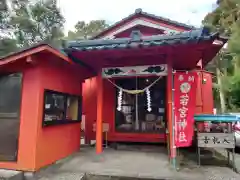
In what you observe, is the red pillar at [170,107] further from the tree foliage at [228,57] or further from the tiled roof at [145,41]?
the tree foliage at [228,57]

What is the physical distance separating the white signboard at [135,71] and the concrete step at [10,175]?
365 cm

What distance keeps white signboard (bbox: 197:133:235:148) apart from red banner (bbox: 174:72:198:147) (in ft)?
1.03

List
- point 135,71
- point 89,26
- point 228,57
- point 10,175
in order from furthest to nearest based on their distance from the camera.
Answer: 1. point 89,26
2. point 228,57
3. point 135,71
4. point 10,175

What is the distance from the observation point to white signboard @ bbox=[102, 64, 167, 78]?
6.36m

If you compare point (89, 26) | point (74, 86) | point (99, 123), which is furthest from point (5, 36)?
point (89, 26)

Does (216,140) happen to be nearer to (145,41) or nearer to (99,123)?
(145,41)

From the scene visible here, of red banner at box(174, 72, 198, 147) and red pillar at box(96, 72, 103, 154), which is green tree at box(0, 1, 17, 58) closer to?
red pillar at box(96, 72, 103, 154)

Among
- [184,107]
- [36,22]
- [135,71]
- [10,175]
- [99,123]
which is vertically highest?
[36,22]

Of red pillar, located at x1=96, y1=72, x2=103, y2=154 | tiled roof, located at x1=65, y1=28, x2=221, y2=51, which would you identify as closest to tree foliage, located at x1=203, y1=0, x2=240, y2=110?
tiled roof, located at x1=65, y1=28, x2=221, y2=51

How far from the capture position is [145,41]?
5.51 metres

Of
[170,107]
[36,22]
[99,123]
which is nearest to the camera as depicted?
[170,107]

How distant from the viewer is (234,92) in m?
17.2

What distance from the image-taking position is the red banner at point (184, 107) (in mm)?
5828

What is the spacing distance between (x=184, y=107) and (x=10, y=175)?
185 inches
